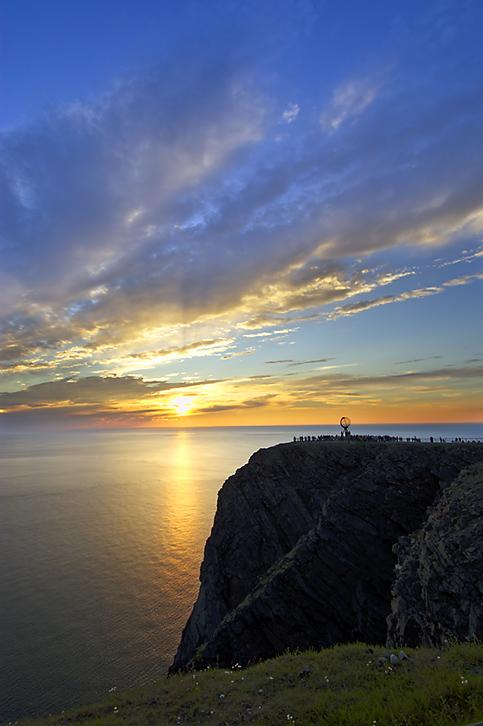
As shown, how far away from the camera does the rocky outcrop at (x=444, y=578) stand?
19.1m

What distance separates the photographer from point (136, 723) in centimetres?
1477

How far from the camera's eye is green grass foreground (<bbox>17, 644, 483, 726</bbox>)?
10.6m

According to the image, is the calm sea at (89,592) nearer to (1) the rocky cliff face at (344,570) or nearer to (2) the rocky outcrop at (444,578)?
(1) the rocky cliff face at (344,570)

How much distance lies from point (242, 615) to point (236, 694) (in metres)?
18.7

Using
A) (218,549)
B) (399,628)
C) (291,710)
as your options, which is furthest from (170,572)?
(291,710)

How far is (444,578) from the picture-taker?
20.9m

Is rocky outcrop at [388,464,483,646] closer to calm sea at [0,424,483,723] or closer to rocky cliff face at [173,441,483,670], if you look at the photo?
rocky cliff face at [173,441,483,670]

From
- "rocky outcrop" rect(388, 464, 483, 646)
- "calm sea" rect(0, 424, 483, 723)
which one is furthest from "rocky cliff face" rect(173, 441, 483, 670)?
"calm sea" rect(0, 424, 483, 723)

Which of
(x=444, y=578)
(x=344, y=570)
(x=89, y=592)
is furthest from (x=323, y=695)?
(x=89, y=592)

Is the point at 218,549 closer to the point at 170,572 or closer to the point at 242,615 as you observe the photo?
the point at 242,615

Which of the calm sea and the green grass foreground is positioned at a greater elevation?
the green grass foreground

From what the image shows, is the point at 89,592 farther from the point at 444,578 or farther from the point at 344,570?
the point at 444,578

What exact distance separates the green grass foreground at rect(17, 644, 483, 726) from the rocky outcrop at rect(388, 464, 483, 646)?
475 cm

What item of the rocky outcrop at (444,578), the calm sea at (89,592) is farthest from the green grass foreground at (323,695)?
the calm sea at (89,592)
